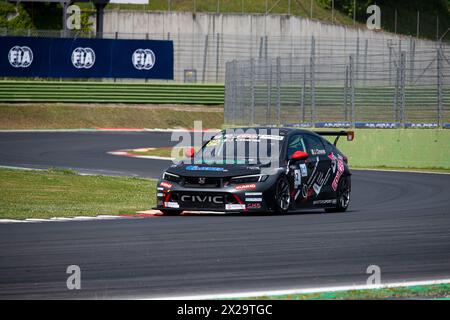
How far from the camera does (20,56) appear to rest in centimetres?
4162

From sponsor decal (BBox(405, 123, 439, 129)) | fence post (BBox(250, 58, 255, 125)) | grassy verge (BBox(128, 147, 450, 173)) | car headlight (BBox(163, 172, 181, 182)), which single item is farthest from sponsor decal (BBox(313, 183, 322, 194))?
fence post (BBox(250, 58, 255, 125))

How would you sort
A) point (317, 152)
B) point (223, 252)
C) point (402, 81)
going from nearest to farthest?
point (223, 252) → point (317, 152) → point (402, 81)

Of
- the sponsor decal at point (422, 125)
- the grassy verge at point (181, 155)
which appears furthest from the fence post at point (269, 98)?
the sponsor decal at point (422, 125)

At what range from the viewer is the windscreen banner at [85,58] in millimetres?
41594

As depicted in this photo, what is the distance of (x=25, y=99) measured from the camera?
42.0 m

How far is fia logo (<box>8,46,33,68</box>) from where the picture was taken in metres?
41.5

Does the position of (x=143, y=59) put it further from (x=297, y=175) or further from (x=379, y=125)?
(x=297, y=175)

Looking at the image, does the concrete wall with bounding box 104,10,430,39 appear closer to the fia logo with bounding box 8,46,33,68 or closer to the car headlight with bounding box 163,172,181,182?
the fia logo with bounding box 8,46,33,68

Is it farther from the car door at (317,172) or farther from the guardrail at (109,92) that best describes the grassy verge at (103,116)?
the car door at (317,172)

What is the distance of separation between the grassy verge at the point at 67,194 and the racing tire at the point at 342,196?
2.92 m

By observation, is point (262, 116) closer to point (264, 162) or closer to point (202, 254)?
point (264, 162)

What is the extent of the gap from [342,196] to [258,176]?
2207 millimetres

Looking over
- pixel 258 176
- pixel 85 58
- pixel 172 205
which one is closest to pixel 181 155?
pixel 85 58

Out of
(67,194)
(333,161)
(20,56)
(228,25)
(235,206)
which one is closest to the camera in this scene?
(235,206)
